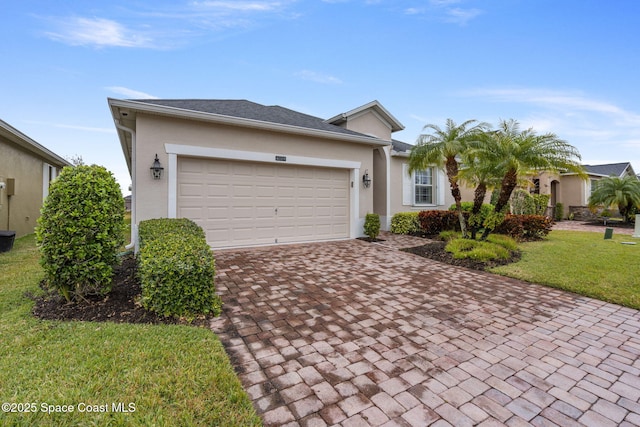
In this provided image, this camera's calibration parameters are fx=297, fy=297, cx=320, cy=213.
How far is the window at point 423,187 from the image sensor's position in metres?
12.8

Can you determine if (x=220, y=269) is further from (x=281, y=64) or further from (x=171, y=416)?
(x=281, y=64)

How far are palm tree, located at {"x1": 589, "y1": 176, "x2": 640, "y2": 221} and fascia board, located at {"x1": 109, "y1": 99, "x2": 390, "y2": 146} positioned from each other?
14.7 metres

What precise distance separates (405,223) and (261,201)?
234 inches

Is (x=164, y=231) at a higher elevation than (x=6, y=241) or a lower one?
higher

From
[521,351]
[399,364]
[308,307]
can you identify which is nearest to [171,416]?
[399,364]

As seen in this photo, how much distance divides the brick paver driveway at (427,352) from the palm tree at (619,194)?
51.0ft

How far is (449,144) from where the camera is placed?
8.15m

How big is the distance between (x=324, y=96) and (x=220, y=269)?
11.9 metres

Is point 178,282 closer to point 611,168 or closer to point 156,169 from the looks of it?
point 156,169

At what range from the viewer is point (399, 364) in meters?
2.68

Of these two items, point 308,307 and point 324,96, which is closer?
point 308,307

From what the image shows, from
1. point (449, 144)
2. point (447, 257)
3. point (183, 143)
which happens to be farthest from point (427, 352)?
point (183, 143)

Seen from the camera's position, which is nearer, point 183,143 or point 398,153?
point 183,143

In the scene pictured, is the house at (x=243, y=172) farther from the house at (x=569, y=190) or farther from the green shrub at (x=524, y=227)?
the house at (x=569, y=190)
